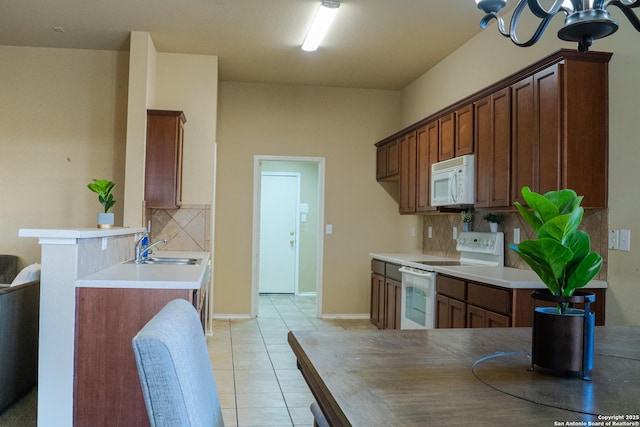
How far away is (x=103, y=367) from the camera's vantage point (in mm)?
2561

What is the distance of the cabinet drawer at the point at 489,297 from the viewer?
10.0 feet

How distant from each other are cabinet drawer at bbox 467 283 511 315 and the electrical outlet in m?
0.63

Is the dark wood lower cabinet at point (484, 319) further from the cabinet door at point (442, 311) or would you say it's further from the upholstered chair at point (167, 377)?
the upholstered chair at point (167, 377)

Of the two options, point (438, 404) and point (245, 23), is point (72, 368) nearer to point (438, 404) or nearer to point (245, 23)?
point (438, 404)

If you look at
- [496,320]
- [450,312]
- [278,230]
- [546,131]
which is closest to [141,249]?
[450,312]

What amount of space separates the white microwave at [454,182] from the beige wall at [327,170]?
74.8 inches

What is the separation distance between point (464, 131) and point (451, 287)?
1247 mm

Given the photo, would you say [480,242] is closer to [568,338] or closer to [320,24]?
[320,24]

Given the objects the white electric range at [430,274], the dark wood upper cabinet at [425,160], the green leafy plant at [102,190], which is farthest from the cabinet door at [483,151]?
the green leafy plant at [102,190]

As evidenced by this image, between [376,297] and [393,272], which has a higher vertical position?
[393,272]

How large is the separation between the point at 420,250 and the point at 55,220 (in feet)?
12.4

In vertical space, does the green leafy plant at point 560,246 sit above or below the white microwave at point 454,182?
below

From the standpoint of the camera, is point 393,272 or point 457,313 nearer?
point 457,313

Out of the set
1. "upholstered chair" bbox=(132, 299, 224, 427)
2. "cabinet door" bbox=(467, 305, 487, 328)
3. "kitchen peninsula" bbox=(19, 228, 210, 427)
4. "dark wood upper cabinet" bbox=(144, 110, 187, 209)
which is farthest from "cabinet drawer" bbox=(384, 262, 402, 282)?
"upholstered chair" bbox=(132, 299, 224, 427)
